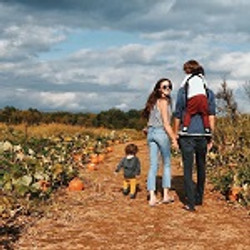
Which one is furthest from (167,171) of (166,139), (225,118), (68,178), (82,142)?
(82,142)

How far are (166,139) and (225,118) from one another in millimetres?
4741

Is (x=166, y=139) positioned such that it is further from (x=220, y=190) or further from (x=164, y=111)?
(x=220, y=190)

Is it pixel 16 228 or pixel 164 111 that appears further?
pixel 164 111

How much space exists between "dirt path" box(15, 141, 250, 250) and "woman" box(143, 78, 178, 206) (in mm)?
385

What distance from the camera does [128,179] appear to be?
9.34 m

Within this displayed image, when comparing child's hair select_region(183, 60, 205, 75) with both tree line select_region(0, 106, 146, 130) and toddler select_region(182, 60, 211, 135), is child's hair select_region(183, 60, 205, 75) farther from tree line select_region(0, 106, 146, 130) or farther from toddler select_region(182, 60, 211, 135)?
tree line select_region(0, 106, 146, 130)

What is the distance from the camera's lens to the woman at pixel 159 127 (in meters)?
8.32

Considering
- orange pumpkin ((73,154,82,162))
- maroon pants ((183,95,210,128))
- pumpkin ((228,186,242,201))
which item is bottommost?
pumpkin ((228,186,242,201))

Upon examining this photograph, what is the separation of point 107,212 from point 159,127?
146cm

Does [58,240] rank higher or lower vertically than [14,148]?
lower

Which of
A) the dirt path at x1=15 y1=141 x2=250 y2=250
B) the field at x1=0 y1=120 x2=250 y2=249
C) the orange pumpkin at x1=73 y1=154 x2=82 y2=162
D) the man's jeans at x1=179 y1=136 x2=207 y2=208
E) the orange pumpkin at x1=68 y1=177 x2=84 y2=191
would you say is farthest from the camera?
the orange pumpkin at x1=73 y1=154 x2=82 y2=162

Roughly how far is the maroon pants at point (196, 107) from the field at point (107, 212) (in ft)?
4.48

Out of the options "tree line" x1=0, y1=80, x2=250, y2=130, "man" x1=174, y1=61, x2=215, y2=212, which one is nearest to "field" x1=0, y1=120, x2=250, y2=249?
"man" x1=174, y1=61, x2=215, y2=212

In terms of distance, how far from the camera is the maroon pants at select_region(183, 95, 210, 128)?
7.86 meters
